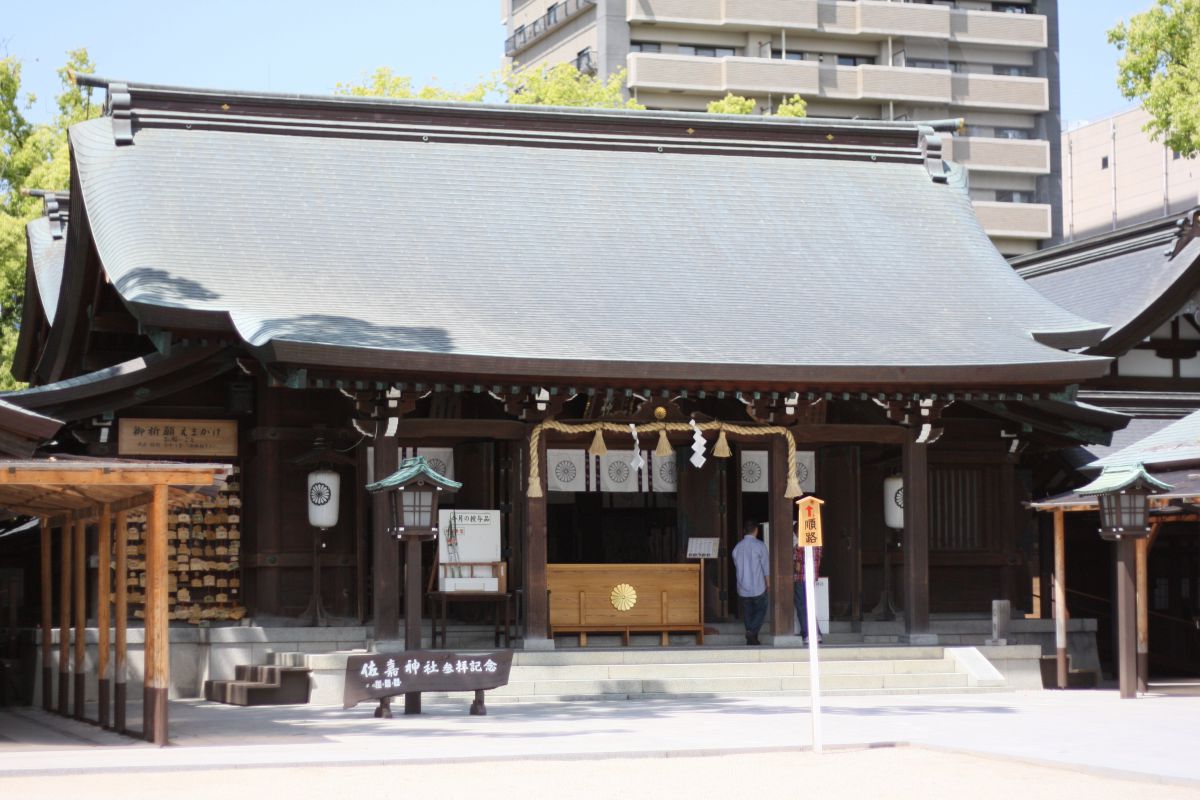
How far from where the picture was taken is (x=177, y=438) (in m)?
20.3

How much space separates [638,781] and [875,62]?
61300 mm

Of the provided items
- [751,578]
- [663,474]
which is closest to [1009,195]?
[663,474]

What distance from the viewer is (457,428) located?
1972 centimetres

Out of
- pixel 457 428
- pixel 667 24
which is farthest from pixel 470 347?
pixel 667 24

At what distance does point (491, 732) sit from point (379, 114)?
12.2 m

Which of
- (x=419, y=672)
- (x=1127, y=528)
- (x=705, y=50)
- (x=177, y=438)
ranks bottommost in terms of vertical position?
(x=419, y=672)

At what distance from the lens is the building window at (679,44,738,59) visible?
66.4m

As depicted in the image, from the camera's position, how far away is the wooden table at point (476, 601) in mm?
19777

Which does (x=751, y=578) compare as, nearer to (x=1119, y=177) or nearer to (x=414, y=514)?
(x=414, y=514)

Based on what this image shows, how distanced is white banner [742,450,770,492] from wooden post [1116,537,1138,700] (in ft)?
16.9

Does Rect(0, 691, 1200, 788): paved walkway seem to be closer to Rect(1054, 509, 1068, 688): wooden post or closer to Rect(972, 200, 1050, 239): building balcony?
Rect(1054, 509, 1068, 688): wooden post

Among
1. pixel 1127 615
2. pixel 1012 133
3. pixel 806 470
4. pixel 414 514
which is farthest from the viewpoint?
pixel 1012 133

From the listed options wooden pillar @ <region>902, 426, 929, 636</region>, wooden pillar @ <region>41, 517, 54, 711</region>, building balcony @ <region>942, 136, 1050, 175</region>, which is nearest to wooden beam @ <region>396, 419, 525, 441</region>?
wooden pillar @ <region>41, 517, 54, 711</region>

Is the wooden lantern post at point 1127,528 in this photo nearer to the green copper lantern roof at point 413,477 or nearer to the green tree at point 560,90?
the green copper lantern roof at point 413,477
